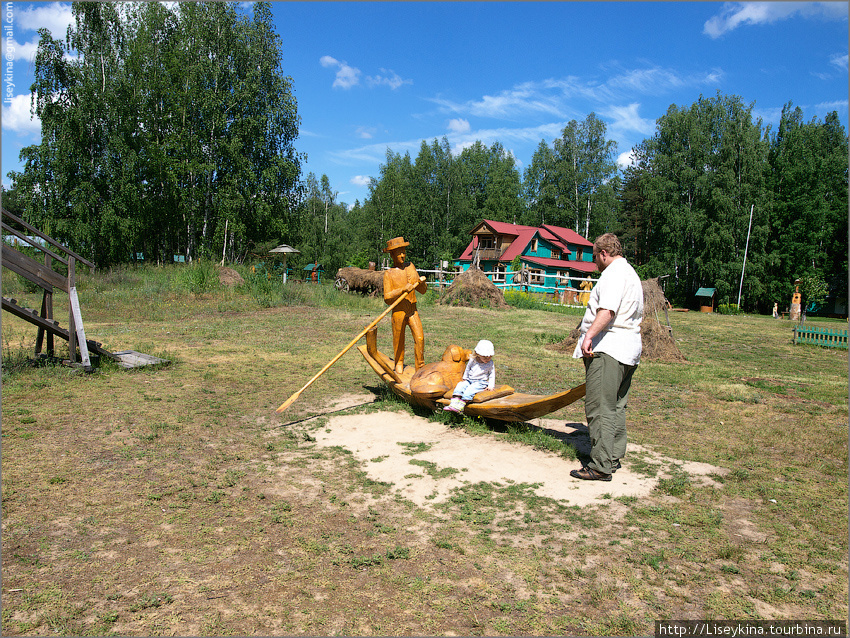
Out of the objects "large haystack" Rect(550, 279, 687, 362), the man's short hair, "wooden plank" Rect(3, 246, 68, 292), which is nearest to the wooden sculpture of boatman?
the man's short hair

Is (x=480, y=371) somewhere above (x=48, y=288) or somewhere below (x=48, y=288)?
below

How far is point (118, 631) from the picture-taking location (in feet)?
8.68

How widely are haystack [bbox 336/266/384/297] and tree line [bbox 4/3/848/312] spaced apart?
270 inches

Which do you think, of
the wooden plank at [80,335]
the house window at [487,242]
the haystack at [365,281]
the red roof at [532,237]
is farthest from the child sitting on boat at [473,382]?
the house window at [487,242]

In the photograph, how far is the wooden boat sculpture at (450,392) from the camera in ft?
17.6

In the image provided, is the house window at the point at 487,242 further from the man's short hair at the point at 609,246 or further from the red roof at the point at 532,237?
the man's short hair at the point at 609,246

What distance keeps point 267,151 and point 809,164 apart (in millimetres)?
35418

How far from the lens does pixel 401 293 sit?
718 cm

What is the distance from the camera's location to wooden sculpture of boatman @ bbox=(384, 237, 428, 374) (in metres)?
7.23

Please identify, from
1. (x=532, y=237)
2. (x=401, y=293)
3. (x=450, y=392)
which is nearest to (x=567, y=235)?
(x=532, y=237)

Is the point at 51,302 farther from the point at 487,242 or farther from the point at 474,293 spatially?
the point at 487,242

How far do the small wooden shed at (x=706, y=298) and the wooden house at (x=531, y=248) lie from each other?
884 cm

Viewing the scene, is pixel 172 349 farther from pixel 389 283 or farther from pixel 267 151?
pixel 267 151

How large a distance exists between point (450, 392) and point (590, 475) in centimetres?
210
